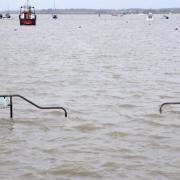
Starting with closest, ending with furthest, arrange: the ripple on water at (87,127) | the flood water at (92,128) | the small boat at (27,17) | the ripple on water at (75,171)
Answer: the ripple on water at (75,171), the flood water at (92,128), the ripple on water at (87,127), the small boat at (27,17)

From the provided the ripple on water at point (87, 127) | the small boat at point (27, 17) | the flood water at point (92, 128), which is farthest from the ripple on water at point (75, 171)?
the small boat at point (27, 17)

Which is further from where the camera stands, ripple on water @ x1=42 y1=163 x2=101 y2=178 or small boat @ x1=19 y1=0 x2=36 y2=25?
small boat @ x1=19 y1=0 x2=36 y2=25

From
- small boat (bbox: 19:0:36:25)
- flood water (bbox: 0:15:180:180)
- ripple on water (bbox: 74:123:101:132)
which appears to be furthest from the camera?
small boat (bbox: 19:0:36:25)

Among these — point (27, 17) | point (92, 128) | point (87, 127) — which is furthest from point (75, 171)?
point (27, 17)

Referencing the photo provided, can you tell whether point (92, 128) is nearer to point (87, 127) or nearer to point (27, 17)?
point (87, 127)

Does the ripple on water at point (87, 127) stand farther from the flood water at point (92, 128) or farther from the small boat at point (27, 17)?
the small boat at point (27, 17)

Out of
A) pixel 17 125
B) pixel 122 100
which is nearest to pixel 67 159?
pixel 17 125

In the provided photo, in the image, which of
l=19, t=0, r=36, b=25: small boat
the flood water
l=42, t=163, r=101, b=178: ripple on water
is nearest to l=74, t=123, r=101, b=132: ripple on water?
the flood water

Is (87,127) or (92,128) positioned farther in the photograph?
(87,127)

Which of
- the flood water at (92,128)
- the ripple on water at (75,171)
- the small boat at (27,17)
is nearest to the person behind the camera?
the ripple on water at (75,171)

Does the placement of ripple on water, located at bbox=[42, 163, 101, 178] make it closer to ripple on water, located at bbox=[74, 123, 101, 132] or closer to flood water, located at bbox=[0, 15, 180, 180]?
flood water, located at bbox=[0, 15, 180, 180]

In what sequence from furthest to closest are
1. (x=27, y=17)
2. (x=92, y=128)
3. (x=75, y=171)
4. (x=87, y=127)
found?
(x=27, y=17)
(x=87, y=127)
(x=92, y=128)
(x=75, y=171)

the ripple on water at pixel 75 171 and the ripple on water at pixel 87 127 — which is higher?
the ripple on water at pixel 75 171

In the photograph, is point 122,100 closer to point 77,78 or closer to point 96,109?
point 96,109
